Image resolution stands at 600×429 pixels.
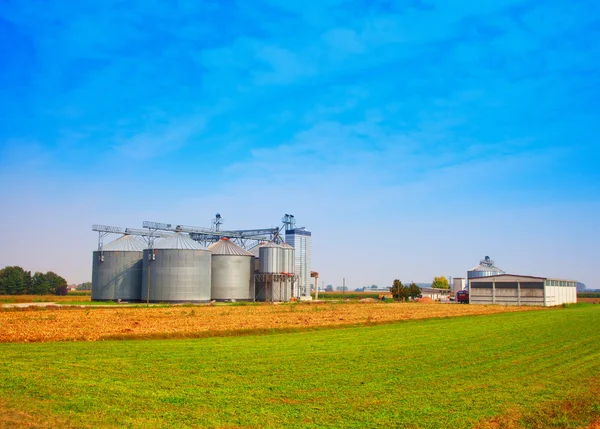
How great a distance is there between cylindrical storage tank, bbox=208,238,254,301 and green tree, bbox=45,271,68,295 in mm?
96678

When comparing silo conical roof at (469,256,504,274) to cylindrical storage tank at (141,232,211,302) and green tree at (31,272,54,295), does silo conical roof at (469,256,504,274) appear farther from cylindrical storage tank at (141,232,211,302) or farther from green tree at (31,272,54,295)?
green tree at (31,272,54,295)

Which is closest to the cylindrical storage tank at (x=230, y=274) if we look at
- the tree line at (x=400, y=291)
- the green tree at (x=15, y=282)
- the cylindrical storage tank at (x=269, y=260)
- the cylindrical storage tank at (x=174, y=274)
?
the cylindrical storage tank at (x=269, y=260)

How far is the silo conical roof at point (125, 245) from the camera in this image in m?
83.1

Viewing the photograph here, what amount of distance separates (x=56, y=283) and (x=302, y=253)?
98.1 m

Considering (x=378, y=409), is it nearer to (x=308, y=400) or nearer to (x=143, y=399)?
(x=308, y=400)

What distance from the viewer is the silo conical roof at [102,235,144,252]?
83125 mm

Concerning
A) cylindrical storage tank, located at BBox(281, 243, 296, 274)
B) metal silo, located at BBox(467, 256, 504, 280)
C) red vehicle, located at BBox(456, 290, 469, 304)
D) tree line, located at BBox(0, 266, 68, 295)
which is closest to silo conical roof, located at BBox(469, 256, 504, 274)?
metal silo, located at BBox(467, 256, 504, 280)

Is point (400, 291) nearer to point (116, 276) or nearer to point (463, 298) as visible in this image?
point (463, 298)

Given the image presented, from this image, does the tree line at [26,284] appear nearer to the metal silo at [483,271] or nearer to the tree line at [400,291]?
the tree line at [400,291]

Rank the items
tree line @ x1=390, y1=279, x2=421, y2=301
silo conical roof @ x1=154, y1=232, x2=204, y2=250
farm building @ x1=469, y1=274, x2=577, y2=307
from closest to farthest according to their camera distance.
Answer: silo conical roof @ x1=154, y1=232, x2=204, y2=250
farm building @ x1=469, y1=274, x2=577, y2=307
tree line @ x1=390, y1=279, x2=421, y2=301

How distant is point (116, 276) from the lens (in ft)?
268

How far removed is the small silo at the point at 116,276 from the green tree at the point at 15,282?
88525 millimetres

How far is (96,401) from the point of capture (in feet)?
45.0

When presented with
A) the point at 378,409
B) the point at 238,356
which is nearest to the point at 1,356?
the point at 238,356
